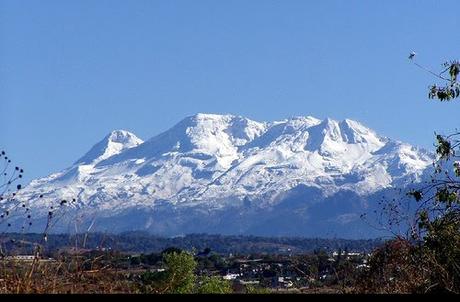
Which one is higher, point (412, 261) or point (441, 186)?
point (441, 186)

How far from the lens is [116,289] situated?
8102 mm

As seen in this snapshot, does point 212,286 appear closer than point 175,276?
No

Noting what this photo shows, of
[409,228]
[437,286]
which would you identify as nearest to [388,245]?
[409,228]

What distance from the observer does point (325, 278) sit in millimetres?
13016

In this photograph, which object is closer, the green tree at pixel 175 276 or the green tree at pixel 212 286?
the green tree at pixel 175 276

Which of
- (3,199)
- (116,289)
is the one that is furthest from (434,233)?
(3,199)

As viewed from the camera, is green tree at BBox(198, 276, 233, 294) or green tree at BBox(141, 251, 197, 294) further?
green tree at BBox(198, 276, 233, 294)

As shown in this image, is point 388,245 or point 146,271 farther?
point 388,245
